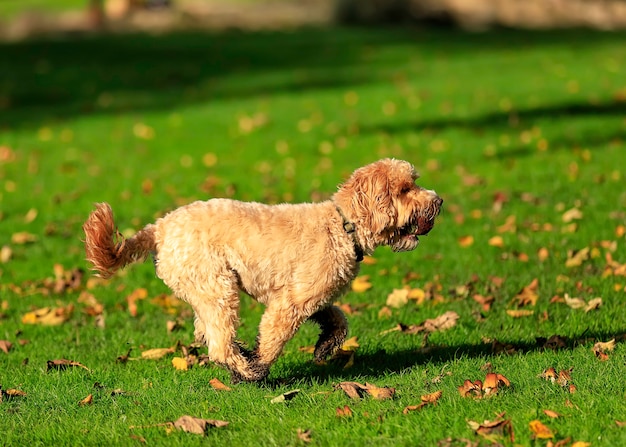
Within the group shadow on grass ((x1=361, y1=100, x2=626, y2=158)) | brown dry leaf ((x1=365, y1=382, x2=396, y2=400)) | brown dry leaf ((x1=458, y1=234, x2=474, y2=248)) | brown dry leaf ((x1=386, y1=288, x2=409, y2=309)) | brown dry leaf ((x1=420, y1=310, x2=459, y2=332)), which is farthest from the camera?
shadow on grass ((x1=361, y1=100, x2=626, y2=158))

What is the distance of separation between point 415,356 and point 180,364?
5.41 ft

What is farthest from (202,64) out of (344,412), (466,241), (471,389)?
(344,412)

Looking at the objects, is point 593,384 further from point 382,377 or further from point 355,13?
point 355,13

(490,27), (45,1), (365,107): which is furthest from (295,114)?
(45,1)

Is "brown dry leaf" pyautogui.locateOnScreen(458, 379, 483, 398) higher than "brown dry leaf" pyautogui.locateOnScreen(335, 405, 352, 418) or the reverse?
higher

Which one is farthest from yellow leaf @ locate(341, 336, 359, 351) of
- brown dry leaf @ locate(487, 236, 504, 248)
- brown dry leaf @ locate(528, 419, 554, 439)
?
brown dry leaf @ locate(487, 236, 504, 248)

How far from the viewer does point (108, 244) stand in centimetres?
657

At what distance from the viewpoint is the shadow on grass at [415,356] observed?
677 cm

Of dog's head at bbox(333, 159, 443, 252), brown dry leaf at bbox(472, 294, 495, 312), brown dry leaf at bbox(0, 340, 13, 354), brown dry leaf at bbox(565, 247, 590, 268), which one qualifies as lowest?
brown dry leaf at bbox(0, 340, 13, 354)

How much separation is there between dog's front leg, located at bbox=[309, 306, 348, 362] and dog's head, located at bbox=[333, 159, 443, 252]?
59 centimetres

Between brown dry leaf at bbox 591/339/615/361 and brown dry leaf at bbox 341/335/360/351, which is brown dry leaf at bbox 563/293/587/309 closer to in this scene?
brown dry leaf at bbox 591/339/615/361

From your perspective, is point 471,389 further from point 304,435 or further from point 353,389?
point 304,435

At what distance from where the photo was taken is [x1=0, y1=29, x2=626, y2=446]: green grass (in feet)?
19.4

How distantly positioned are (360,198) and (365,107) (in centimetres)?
1377
